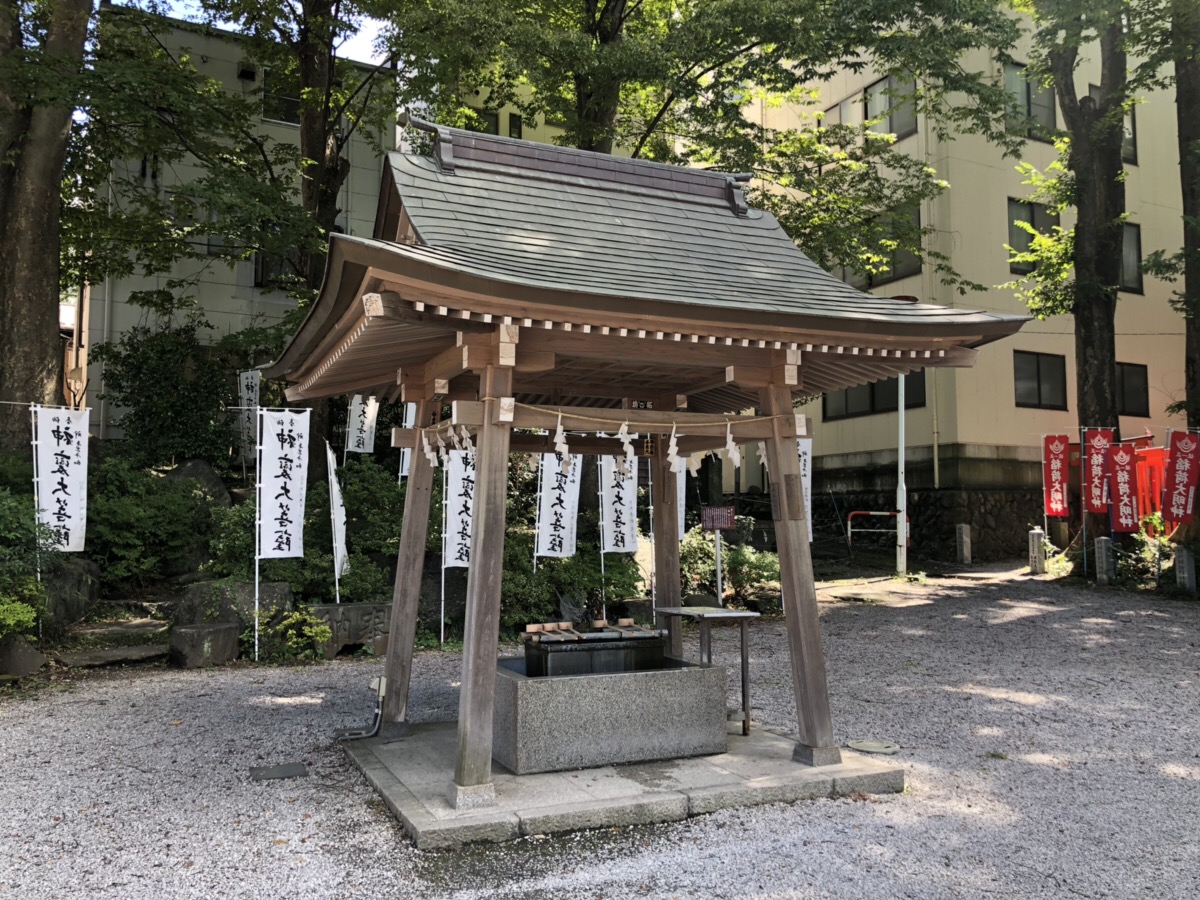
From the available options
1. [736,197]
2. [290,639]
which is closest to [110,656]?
[290,639]

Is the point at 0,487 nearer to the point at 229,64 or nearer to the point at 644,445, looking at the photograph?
the point at 644,445

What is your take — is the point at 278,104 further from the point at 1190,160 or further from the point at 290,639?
the point at 1190,160

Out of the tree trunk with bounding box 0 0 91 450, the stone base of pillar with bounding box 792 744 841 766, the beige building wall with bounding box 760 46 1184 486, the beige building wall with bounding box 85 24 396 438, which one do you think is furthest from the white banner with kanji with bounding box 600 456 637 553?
the beige building wall with bounding box 760 46 1184 486

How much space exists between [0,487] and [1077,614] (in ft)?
53.2

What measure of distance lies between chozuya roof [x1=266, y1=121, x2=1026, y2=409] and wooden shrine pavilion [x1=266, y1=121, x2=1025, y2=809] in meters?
0.02

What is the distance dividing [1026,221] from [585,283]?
20.4m

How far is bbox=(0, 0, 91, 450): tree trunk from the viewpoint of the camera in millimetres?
12578

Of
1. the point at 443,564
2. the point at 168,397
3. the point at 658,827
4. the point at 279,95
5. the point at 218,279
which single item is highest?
the point at 279,95

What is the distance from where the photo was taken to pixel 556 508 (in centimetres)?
1248

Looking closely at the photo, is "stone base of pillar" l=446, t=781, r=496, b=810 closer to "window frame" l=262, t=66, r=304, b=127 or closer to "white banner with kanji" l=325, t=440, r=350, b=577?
"white banner with kanji" l=325, t=440, r=350, b=577

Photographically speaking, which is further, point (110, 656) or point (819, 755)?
point (110, 656)

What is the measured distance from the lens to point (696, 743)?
651 centimetres

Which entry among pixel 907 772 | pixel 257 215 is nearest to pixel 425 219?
pixel 907 772

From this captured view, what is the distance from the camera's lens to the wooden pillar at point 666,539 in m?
8.19
